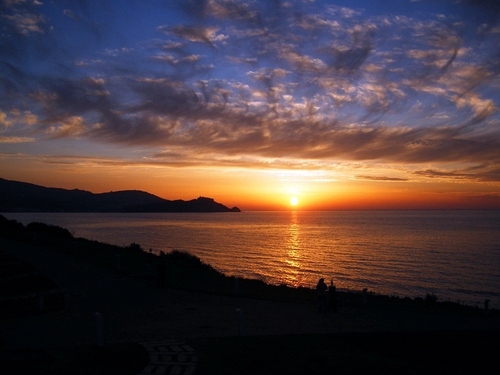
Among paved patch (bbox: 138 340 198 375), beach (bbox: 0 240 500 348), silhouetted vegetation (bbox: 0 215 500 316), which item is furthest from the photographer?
silhouetted vegetation (bbox: 0 215 500 316)

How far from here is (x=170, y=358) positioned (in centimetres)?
834

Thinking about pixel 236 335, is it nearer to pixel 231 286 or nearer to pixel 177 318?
pixel 177 318

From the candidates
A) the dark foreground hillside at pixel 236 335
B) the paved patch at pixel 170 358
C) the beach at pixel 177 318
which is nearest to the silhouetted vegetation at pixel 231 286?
the dark foreground hillside at pixel 236 335

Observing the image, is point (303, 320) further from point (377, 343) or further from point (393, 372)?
point (393, 372)

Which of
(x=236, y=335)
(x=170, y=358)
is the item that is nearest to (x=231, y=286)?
(x=236, y=335)

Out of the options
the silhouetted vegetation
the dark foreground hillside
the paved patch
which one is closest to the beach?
the dark foreground hillside

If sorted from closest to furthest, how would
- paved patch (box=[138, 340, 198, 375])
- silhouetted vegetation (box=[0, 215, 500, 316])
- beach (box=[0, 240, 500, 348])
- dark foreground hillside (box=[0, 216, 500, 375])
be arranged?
1. paved patch (box=[138, 340, 198, 375])
2. dark foreground hillside (box=[0, 216, 500, 375])
3. beach (box=[0, 240, 500, 348])
4. silhouetted vegetation (box=[0, 215, 500, 316])

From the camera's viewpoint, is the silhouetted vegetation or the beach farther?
the silhouetted vegetation

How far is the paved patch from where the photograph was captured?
7.55m

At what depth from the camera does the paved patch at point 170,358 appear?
755 cm

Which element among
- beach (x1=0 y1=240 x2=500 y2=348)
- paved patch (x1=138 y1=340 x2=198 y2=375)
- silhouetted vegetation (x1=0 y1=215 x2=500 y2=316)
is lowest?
silhouetted vegetation (x1=0 y1=215 x2=500 y2=316)

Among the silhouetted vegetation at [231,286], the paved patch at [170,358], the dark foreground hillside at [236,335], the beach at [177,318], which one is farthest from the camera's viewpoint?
the silhouetted vegetation at [231,286]

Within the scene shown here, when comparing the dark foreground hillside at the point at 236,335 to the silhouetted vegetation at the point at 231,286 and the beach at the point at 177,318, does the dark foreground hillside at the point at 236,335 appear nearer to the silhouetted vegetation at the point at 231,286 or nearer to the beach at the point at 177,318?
the beach at the point at 177,318

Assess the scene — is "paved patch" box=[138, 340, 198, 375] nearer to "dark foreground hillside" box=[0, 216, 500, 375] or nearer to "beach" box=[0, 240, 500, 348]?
"dark foreground hillside" box=[0, 216, 500, 375]
